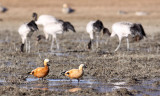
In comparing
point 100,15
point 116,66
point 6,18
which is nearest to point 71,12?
point 100,15

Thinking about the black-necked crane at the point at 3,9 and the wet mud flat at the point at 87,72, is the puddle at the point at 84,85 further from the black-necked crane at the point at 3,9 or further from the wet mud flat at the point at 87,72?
the black-necked crane at the point at 3,9

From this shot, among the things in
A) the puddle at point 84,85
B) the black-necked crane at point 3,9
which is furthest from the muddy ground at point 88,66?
the black-necked crane at point 3,9

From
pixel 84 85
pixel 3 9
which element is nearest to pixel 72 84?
pixel 84 85

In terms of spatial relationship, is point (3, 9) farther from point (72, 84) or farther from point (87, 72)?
point (72, 84)

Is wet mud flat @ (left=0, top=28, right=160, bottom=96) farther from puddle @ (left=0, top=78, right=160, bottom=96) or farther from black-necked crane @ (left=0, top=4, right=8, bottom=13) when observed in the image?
black-necked crane @ (left=0, top=4, right=8, bottom=13)

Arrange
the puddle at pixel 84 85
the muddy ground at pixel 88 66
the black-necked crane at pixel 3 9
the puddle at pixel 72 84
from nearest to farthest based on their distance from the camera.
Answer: the muddy ground at pixel 88 66, the puddle at pixel 84 85, the puddle at pixel 72 84, the black-necked crane at pixel 3 9

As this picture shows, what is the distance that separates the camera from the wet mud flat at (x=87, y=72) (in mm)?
8609

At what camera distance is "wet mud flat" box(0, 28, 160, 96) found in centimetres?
861

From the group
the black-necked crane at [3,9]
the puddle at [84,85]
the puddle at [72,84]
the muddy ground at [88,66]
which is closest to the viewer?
the muddy ground at [88,66]

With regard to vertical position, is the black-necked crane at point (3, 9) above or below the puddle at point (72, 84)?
above

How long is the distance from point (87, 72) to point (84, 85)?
1.76 metres

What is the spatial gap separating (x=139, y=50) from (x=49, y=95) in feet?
28.4

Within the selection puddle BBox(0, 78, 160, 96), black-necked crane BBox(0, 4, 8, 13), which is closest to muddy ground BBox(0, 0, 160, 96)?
puddle BBox(0, 78, 160, 96)

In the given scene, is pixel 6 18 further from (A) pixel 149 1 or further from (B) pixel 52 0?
(A) pixel 149 1
